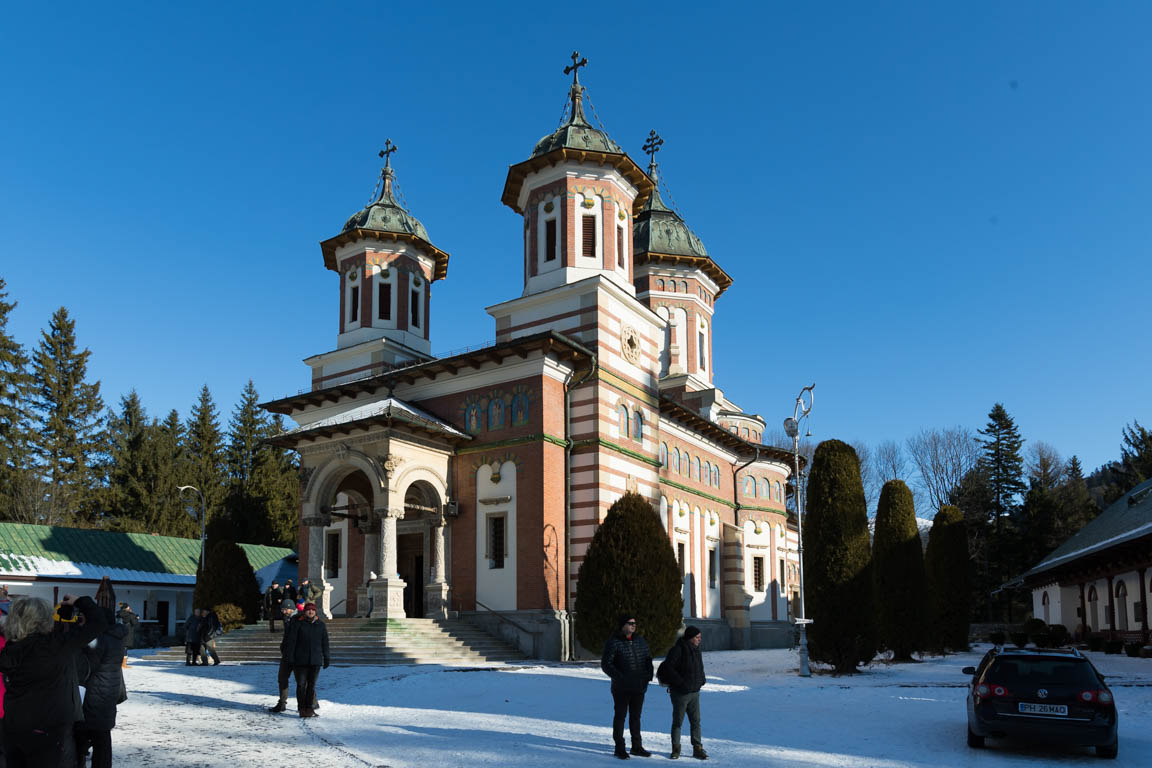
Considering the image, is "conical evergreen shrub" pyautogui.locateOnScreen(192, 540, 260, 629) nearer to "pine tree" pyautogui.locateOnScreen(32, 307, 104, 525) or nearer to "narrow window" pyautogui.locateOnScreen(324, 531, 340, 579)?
"narrow window" pyautogui.locateOnScreen(324, 531, 340, 579)

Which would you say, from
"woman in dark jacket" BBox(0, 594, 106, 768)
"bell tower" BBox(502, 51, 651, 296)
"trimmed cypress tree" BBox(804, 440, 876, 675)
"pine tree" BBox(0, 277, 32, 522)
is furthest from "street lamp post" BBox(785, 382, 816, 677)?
"pine tree" BBox(0, 277, 32, 522)

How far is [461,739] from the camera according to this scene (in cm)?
1117

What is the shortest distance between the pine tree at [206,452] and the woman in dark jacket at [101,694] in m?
53.5

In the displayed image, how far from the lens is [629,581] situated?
888 inches

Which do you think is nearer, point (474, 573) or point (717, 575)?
point (474, 573)

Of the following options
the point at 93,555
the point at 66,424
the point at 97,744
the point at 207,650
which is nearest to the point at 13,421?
the point at 66,424

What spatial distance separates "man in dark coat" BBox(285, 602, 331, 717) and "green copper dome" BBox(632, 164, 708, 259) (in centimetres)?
3051

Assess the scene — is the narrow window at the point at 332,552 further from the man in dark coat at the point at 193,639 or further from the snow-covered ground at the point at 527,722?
the snow-covered ground at the point at 527,722

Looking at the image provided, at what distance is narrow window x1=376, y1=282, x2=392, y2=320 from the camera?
113 feet

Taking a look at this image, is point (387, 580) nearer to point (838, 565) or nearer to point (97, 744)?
point (838, 565)

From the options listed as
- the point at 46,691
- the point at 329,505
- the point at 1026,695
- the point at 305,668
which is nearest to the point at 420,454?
the point at 329,505

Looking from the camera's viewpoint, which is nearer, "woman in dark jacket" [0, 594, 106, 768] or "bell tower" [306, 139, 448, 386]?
"woman in dark jacket" [0, 594, 106, 768]

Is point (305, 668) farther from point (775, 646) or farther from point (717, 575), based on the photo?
point (775, 646)

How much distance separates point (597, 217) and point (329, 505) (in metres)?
11.9
